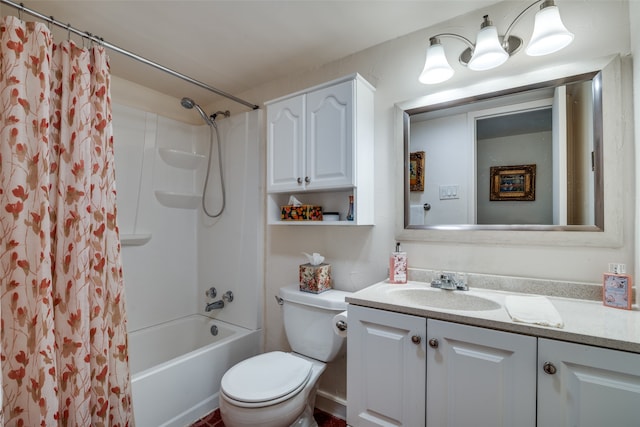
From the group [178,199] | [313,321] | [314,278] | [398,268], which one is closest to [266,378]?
[313,321]

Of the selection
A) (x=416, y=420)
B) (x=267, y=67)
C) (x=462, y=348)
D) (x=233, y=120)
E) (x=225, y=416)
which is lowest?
(x=225, y=416)

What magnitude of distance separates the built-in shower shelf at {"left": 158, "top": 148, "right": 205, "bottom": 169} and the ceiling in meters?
0.61

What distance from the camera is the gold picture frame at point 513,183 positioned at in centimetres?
134

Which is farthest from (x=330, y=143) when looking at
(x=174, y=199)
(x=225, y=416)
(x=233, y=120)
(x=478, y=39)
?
(x=174, y=199)

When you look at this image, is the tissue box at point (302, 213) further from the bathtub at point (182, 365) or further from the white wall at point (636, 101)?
the white wall at point (636, 101)

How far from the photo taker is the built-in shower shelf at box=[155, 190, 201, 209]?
7.97 ft

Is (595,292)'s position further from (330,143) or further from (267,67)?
(267,67)

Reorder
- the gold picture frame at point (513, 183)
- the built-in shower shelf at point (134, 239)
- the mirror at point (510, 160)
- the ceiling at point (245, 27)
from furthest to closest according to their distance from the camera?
the built-in shower shelf at point (134, 239), the ceiling at point (245, 27), the gold picture frame at point (513, 183), the mirror at point (510, 160)

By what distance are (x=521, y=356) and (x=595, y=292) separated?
21.5 inches

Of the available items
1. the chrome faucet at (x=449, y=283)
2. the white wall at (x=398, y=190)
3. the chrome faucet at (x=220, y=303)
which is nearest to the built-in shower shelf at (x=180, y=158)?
the white wall at (x=398, y=190)

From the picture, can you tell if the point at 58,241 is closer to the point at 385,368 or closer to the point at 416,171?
the point at 385,368

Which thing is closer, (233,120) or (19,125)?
(19,125)

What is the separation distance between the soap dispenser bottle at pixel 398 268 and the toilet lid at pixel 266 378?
63 cm

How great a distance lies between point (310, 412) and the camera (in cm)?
164
